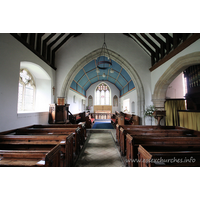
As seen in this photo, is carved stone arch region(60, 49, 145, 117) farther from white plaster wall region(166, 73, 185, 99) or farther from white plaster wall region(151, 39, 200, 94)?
white plaster wall region(166, 73, 185, 99)

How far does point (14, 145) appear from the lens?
7.59ft

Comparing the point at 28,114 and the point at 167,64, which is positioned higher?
the point at 167,64

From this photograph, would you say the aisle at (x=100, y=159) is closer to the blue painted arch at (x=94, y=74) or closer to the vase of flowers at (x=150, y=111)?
the vase of flowers at (x=150, y=111)

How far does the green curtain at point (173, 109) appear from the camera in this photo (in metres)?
5.81

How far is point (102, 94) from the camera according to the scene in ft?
42.5

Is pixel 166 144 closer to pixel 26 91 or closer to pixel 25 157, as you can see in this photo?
pixel 25 157

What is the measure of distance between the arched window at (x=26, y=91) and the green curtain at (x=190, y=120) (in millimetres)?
7086

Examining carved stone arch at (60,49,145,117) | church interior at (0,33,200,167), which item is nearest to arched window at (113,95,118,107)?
church interior at (0,33,200,167)

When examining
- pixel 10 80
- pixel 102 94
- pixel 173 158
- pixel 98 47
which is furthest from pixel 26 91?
pixel 102 94

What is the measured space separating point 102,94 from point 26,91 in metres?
8.84

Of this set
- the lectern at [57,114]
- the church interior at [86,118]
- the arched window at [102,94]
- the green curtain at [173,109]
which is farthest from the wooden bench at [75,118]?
the arched window at [102,94]

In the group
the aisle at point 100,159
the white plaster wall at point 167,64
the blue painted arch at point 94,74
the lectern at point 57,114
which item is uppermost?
the blue painted arch at point 94,74

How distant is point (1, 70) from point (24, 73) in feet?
6.35

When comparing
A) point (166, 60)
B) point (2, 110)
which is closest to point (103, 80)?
point (166, 60)
